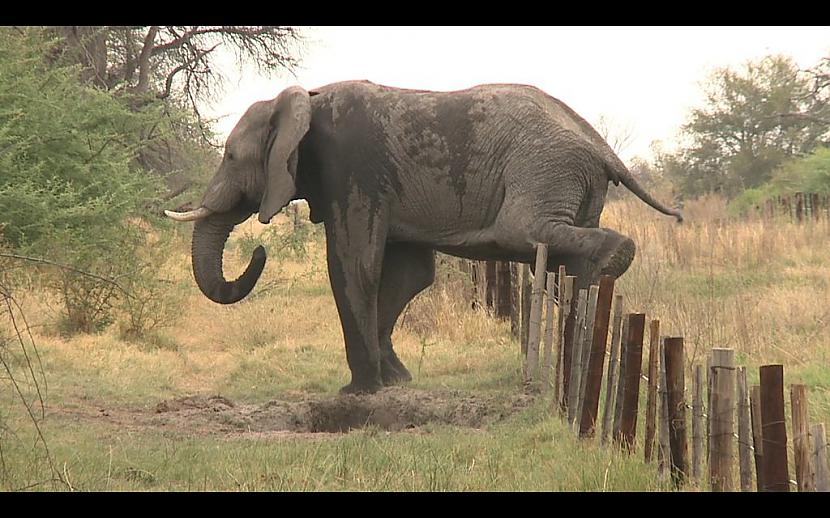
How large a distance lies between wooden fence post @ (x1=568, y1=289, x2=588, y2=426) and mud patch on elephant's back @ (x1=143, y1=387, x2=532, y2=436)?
33.7 inches

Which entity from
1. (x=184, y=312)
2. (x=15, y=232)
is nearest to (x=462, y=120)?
(x=15, y=232)

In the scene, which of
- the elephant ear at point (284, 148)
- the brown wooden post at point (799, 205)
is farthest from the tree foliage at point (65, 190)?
the brown wooden post at point (799, 205)

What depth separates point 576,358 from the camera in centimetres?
641

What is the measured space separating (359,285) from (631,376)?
12.0ft

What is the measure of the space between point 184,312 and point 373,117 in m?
6.01

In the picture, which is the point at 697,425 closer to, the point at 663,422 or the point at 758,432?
the point at 663,422

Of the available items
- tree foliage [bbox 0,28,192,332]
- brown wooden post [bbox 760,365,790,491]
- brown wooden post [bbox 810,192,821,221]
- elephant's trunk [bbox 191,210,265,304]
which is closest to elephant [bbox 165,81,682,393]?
elephant's trunk [bbox 191,210,265,304]

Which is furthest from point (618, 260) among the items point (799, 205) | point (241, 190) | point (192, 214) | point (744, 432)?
point (799, 205)

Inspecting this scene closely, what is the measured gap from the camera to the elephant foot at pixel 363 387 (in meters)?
8.59

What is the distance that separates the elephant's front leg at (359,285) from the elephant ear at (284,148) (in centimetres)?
51

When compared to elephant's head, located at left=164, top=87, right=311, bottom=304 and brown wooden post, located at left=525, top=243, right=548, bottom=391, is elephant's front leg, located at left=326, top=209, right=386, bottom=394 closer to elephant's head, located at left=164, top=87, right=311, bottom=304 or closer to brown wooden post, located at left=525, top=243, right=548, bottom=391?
elephant's head, located at left=164, top=87, right=311, bottom=304

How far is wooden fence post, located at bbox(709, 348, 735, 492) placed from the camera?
14.2 feet

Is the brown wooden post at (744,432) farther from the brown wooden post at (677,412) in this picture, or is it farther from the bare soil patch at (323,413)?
the bare soil patch at (323,413)

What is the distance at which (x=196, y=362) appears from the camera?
1085 cm
